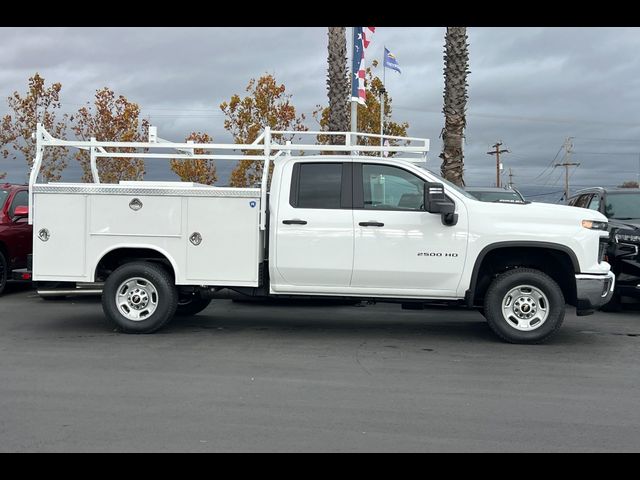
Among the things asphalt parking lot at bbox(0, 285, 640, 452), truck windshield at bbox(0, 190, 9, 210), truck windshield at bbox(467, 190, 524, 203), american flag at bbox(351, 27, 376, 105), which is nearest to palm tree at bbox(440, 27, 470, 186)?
truck windshield at bbox(467, 190, 524, 203)

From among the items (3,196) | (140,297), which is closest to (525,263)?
(140,297)

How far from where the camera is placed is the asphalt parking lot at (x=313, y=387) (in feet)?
16.2

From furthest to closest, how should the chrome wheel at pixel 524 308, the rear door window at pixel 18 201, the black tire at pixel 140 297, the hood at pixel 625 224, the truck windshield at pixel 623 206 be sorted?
1. the rear door window at pixel 18 201
2. the truck windshield at pixel 623 206
3. the hood at pixel 625 224
4. the black tire at pixel 140 297
5. the chrome wheel at pixel 524 308

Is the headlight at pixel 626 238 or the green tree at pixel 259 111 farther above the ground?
the green tree at pixel 259 111

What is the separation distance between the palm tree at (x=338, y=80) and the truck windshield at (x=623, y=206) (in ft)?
22.0

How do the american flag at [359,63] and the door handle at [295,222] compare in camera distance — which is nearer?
the door handle at [295,222]

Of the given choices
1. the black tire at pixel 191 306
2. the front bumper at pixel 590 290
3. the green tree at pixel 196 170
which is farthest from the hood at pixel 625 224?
the green tree at pixel 196 170

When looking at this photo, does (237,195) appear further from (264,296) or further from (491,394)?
(491,394)

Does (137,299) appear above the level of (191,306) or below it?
above

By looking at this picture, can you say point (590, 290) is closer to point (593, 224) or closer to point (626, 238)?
point (593, 224)

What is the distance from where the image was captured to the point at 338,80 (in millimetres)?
16438

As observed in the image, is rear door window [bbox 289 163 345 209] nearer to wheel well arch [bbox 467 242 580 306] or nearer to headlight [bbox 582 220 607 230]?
wheel well arch [bbox 467 242 580 306]

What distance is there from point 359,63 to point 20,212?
699cm

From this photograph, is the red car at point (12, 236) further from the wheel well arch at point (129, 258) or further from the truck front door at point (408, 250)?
the truck front door at point (408, 250)
